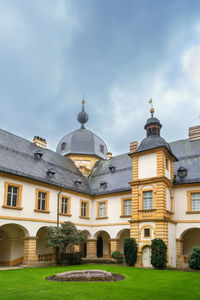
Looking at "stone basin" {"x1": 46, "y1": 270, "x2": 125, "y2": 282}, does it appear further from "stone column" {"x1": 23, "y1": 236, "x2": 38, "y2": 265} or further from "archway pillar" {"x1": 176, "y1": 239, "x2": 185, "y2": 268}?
"archway pillar" {"x1": 176, "y1": 239, "x2": 185, "y2": 268}

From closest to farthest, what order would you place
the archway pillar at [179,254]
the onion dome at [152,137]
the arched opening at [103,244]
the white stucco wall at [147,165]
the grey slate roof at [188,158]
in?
the archway pillar at [179,254] → the white stucco wall at [147,165] → the onion dome at [152,137] → the grey slate roof at [188,158] → the arched opening at [103,244]

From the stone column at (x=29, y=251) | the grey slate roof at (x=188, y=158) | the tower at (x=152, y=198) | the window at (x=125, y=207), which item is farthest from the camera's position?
the window at (x=125, y=207)

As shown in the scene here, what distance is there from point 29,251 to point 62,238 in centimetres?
247

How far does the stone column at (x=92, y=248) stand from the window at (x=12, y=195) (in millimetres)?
9661

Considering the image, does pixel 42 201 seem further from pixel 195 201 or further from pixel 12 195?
pixel 195 201

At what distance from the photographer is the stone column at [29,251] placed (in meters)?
21.0

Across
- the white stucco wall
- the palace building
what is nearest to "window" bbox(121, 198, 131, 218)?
the palace building

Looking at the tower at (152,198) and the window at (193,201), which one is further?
the window at (193,201)

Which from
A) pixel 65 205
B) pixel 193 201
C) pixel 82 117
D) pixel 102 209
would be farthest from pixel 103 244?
pixel 82 117

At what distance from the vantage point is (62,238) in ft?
71.3

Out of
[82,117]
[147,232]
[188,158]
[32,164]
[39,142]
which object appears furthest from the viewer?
[82,117]

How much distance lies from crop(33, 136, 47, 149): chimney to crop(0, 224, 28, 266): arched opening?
34.9 feet

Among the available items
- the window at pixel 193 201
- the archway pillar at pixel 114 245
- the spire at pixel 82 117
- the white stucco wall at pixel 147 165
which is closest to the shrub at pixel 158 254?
the window at pixel 193 201

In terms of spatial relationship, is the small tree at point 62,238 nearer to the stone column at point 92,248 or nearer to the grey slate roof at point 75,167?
the grey slate roof at point 75,167
